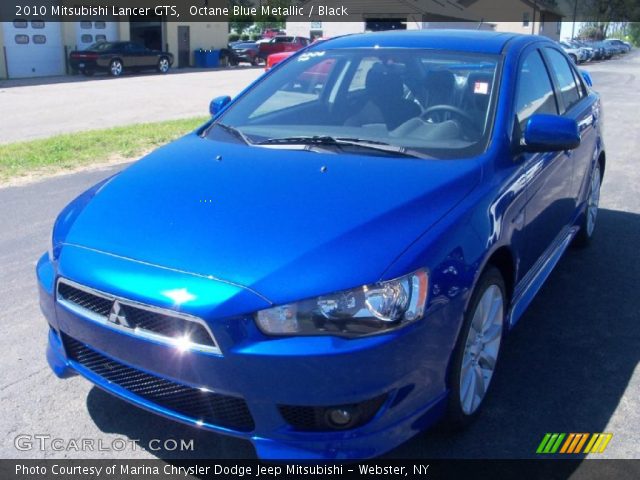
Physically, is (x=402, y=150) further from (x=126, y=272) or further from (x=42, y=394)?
(x=42, y=394)

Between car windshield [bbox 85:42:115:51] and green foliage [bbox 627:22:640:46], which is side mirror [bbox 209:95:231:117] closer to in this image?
car windshield [bbox 85:42:115:51]

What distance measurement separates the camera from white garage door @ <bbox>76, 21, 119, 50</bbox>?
2986cm

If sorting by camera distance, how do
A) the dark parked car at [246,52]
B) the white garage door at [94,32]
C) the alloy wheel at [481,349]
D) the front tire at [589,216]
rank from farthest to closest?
the dark parked car at [246,52], the white garage door at [94,32], the front tire at [589,216], the alloy wheel at [481,349]

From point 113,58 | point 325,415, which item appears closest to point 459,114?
point 325,415

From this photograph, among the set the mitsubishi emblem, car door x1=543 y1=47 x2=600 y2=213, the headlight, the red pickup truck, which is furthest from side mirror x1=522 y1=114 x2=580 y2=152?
the red pickup truck

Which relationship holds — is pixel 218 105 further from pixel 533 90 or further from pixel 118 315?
pixel 118 315

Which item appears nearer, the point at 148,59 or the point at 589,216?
the point at 589,216

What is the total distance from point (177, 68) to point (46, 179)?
28331mm

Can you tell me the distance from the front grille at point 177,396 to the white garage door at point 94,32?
30.1 metres

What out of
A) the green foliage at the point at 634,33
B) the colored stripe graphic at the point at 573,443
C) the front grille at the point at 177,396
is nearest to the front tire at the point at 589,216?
the colored stripe graphic at the point at 573,443

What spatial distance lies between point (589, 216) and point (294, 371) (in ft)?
13.3

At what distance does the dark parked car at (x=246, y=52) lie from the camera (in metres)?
36.6

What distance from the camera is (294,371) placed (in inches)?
91.4

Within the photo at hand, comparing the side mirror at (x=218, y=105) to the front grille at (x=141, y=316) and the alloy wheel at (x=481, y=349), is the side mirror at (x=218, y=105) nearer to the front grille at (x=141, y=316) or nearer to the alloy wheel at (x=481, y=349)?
the front grille at (x=141, y=316)
